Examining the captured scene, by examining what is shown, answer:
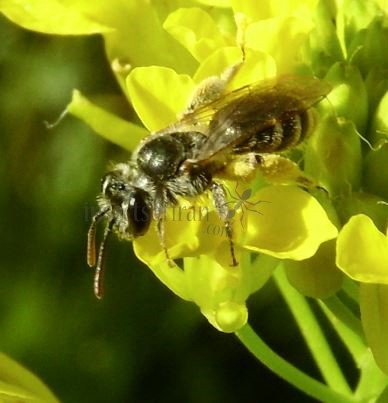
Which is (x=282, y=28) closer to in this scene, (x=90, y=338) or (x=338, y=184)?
(x=338, y=184)

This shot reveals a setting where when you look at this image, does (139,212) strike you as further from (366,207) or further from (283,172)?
(366,207)

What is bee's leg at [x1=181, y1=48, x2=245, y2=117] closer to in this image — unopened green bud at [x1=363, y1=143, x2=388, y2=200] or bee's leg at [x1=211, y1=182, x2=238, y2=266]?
bee's leg at [x1=211, y1=182, x2=238, y2=266]

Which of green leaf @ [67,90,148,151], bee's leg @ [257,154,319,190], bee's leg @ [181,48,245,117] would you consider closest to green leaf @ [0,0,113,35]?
green leaf @ [67,90,148,151]

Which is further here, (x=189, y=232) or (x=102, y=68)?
(x=102, y=68)

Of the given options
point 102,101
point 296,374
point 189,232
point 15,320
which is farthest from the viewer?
point 102,101

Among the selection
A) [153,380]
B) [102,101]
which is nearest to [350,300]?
[153,380]

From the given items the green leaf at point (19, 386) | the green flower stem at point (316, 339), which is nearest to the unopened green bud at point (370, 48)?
the green flower stem at point (316, 339)

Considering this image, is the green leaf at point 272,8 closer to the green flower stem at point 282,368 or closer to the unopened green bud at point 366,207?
the unopened green bud at point 366,207
